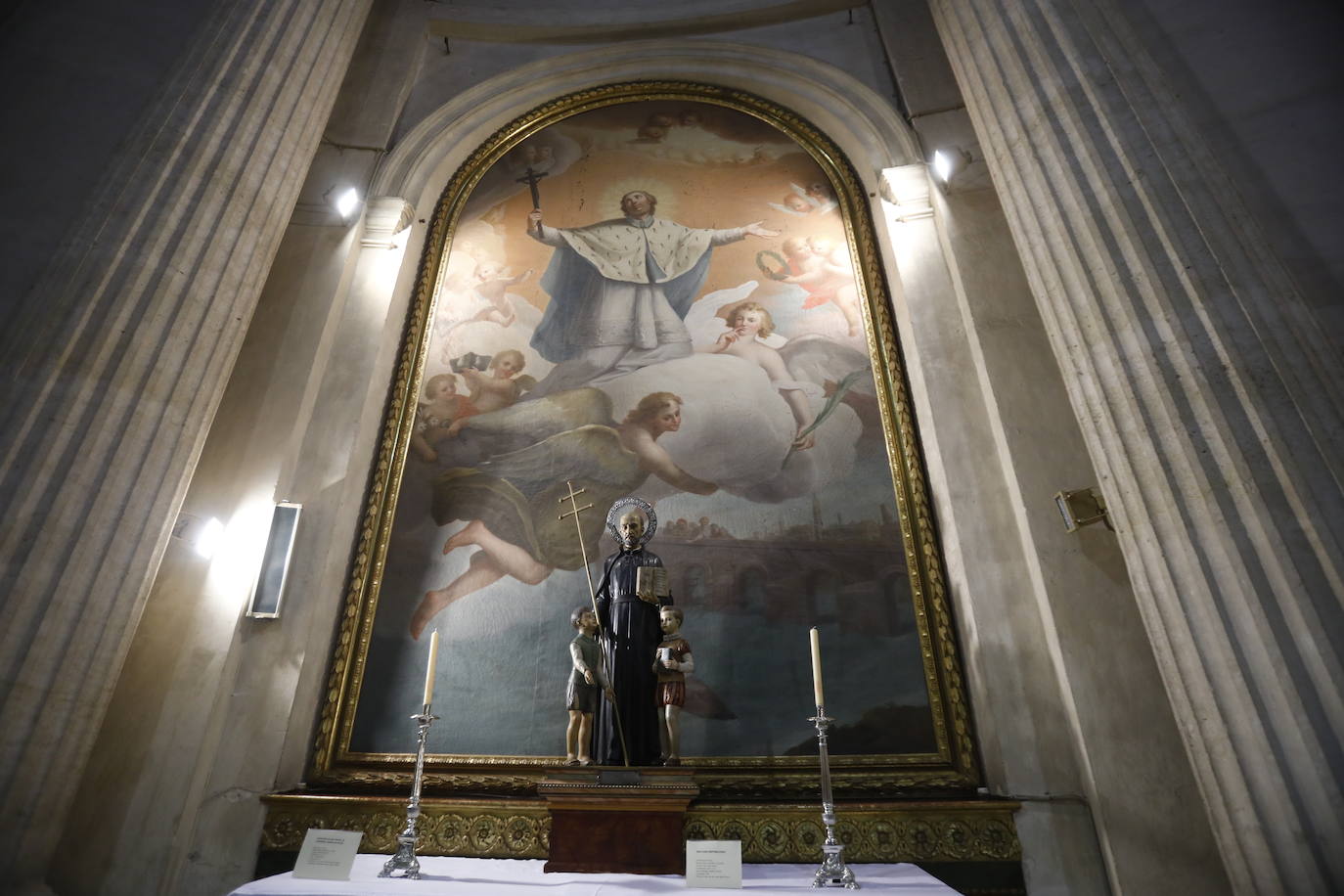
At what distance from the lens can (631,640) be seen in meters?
3.55

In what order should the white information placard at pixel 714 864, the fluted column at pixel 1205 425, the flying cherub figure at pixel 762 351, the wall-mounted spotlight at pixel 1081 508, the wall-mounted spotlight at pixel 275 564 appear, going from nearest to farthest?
1. the fluted column at pixel 1205 425
2. the white information placard at pixel 714 864
3. the wall-mounted spotlight at pixel 1081 508
4. the wall-mounted spotlight at pixel 275 564
5. the flying cherub figure at pixel 762 351

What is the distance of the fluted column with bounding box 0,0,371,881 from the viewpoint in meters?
2.75

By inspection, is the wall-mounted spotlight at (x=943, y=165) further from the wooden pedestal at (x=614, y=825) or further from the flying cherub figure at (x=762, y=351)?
the wooden pedestal at (x=614, y=825)

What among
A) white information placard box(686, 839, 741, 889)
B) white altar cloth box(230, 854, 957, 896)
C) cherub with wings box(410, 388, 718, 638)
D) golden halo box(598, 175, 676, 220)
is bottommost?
white altar cloth box(230, 854, 957, 896)

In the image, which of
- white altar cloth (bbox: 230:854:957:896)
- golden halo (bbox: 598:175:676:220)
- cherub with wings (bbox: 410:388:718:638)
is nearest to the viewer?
white altar cloth (bbox: 230:854:957:896)

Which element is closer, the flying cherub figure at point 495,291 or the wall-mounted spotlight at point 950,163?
the wall-mounted spotlight at point 950,163

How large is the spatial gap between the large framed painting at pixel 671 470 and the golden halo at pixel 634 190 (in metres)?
0.01

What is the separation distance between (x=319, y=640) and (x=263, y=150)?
8.23 feet

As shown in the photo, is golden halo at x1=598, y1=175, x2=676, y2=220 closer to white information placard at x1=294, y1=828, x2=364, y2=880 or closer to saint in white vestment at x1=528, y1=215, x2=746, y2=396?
saint in white vestment at x1=528, y1=215, x2=746, y2=396

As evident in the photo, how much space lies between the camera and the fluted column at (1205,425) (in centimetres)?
219

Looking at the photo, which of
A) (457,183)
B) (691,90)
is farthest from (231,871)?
(691,90)

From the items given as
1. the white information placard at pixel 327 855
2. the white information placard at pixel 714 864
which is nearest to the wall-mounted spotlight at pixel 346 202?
the white information placard at pixel 327 855

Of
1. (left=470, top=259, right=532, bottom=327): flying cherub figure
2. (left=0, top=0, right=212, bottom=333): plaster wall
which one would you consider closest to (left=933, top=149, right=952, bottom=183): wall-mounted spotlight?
(left=470, top=259, right=532, bottom=327): flying cherub figure

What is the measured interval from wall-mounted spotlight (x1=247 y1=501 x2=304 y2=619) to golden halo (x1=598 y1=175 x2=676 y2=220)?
9.88ft
